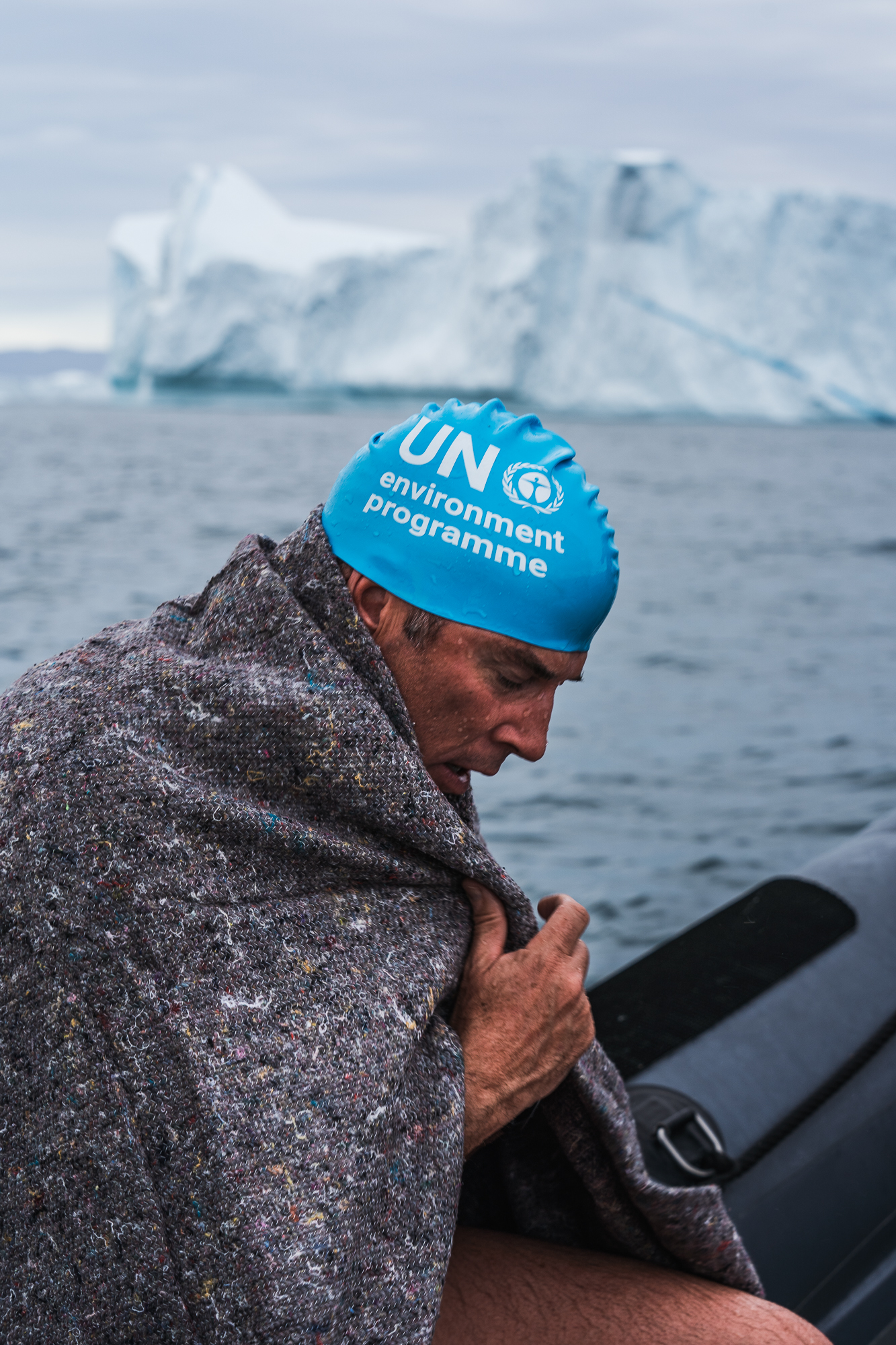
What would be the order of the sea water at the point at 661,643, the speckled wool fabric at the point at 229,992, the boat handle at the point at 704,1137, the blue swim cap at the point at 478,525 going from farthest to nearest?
the sea water at the point at 661,643 < the boat handle at the point at 704,1137 < the blue swim cap at the point at 478,525 < the speckled wool fabric at the point at 229,992

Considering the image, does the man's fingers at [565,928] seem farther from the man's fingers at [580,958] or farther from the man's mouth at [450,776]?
the man's mouth at [450,776]

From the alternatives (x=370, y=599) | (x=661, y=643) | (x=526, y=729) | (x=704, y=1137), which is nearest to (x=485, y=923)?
(x=526, y=729)

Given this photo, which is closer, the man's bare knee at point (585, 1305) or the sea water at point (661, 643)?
the man's bare knee at point (585, 1305)

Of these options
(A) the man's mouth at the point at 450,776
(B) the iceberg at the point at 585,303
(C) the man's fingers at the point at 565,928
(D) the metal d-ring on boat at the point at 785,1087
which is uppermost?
(A) the man's mouth at the point at 450,776

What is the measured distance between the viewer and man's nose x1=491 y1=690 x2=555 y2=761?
1063 mm

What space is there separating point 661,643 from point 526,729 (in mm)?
8771

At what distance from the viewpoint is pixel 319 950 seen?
0.93 meters

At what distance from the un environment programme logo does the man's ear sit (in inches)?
5.4

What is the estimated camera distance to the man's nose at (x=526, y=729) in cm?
106

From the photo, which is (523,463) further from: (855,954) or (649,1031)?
(855,954)

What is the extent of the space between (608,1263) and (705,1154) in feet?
1.58

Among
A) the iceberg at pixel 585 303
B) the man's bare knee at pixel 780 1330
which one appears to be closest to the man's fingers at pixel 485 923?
the man's bare knee at pixel 780 1330

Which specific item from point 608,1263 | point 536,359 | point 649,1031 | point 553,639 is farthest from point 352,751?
point 536,359

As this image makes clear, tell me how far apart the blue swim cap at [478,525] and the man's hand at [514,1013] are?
0.25 metres
